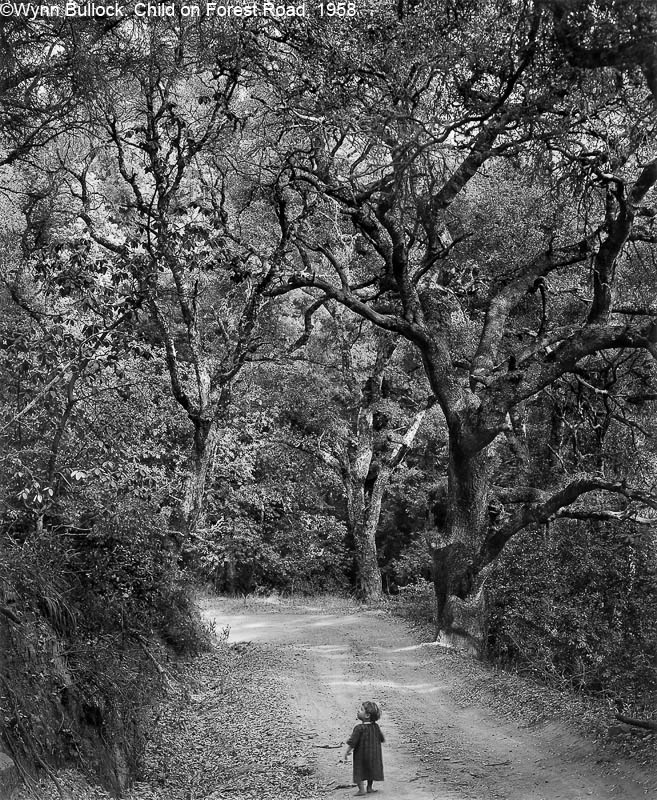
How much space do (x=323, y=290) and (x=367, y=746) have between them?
850 centimetres

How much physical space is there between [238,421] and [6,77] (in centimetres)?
1486

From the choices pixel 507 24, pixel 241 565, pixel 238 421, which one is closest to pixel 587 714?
pixel 507 24

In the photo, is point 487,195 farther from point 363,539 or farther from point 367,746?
point 363,539

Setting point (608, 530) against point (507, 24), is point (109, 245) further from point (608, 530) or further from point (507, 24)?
point (608, 530)

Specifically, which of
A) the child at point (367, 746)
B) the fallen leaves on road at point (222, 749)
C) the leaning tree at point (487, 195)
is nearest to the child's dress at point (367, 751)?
the child at point (367, 746)

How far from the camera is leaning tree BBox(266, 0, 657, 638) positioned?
368 inches

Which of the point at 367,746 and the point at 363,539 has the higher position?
the point at 363,539

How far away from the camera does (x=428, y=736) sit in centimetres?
1008

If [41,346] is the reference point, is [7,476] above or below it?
below

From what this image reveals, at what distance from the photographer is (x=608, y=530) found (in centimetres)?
1581

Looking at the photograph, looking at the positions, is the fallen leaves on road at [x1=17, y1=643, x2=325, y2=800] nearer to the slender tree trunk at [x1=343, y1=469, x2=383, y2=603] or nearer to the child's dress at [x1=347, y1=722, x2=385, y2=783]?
the child's dress at [x1=347, y1=722, x2=385, y2=783]

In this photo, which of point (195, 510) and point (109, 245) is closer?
point (109, 245)

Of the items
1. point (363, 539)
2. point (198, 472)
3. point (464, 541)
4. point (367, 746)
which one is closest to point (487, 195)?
point (464, 541)

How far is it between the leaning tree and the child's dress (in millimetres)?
6120
